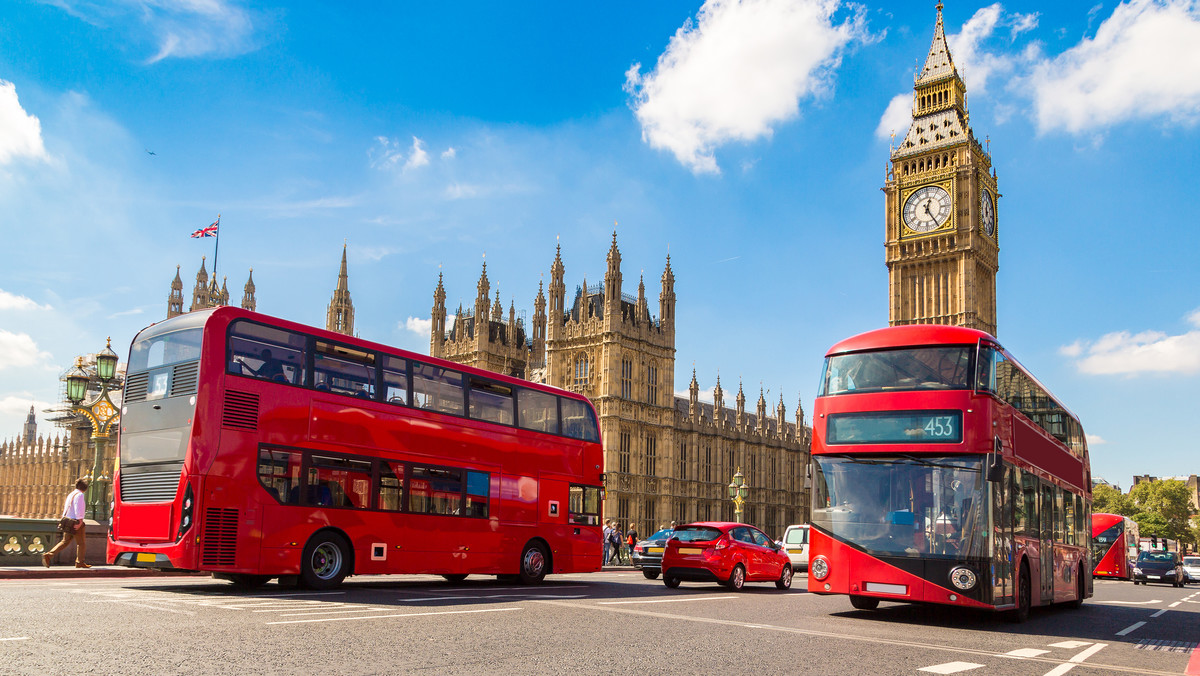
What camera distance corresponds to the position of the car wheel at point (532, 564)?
16.7 metres

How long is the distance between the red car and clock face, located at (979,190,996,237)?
52569mm

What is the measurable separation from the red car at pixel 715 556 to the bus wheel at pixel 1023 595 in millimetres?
5809

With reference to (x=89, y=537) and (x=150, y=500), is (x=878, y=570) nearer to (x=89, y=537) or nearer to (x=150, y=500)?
(x=150, y=500)

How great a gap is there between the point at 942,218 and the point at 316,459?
59602 millimetres

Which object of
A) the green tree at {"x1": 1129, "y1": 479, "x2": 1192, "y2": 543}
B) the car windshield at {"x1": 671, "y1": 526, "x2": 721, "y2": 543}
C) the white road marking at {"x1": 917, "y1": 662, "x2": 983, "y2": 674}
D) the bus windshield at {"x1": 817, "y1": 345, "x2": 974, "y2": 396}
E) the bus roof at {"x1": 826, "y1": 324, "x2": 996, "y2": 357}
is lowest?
the green tree at {"x1": 1129, "y1": 479, "x2": 1192, "y2": 543}

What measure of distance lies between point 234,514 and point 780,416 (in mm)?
56674

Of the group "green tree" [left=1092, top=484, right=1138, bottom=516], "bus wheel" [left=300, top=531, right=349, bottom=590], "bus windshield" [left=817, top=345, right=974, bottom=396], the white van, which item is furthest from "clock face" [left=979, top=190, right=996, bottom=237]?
"green tree" [left=1092, top=484, right=1138, bottom=516]

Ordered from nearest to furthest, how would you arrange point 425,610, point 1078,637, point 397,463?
1. point 425,610
2. point 1078,637
3. point 397,463

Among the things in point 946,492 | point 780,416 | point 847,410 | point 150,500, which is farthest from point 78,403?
point 780,416

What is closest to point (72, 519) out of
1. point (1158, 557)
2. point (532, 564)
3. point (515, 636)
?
point (532, 564)

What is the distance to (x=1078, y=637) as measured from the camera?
1118cm

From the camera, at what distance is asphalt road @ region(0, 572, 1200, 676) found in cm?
665

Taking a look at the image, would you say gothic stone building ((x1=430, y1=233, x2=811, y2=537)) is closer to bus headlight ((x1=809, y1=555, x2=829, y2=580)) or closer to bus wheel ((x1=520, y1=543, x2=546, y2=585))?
bus wheel ((x1=520, y1=543, x2=546, y2=585))

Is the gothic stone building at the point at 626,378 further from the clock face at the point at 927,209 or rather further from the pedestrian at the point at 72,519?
the pedestrian at the point at 72,519
